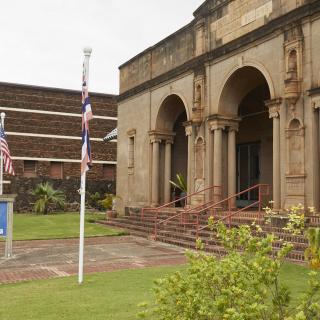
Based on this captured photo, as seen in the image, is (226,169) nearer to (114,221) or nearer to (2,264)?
(114,221)

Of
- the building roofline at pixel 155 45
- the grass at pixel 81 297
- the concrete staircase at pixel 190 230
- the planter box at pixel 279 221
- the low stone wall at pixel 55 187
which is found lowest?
Result: the grass at pixel 81 297

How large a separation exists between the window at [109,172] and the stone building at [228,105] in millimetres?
14330

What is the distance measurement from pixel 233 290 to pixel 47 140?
109ft

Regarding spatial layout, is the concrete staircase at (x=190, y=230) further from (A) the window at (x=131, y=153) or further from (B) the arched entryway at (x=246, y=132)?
(A) the window at (x=131, y=153)

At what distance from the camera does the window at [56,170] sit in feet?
119

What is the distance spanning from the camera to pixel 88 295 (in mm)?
7395

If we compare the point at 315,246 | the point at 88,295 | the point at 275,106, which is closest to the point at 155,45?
the point at 275,106

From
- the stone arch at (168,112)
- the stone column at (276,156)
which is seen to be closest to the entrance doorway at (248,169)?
the stone arch at (168,112)

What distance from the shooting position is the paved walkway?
397 inches

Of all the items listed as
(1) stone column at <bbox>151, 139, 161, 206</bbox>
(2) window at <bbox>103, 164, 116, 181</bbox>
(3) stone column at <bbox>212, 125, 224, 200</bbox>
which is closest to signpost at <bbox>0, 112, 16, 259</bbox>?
(3) stone column at <bbox>212, 125, 224, 200</bbox>

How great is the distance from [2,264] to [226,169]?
346 inches

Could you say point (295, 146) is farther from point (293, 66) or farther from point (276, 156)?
point (293, 66)

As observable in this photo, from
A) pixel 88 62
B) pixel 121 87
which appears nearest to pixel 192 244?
pixel 88 62

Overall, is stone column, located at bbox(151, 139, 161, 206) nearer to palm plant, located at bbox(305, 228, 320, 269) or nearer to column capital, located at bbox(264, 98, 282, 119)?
column capital, located at bbox(264, 98, 282, 119)
